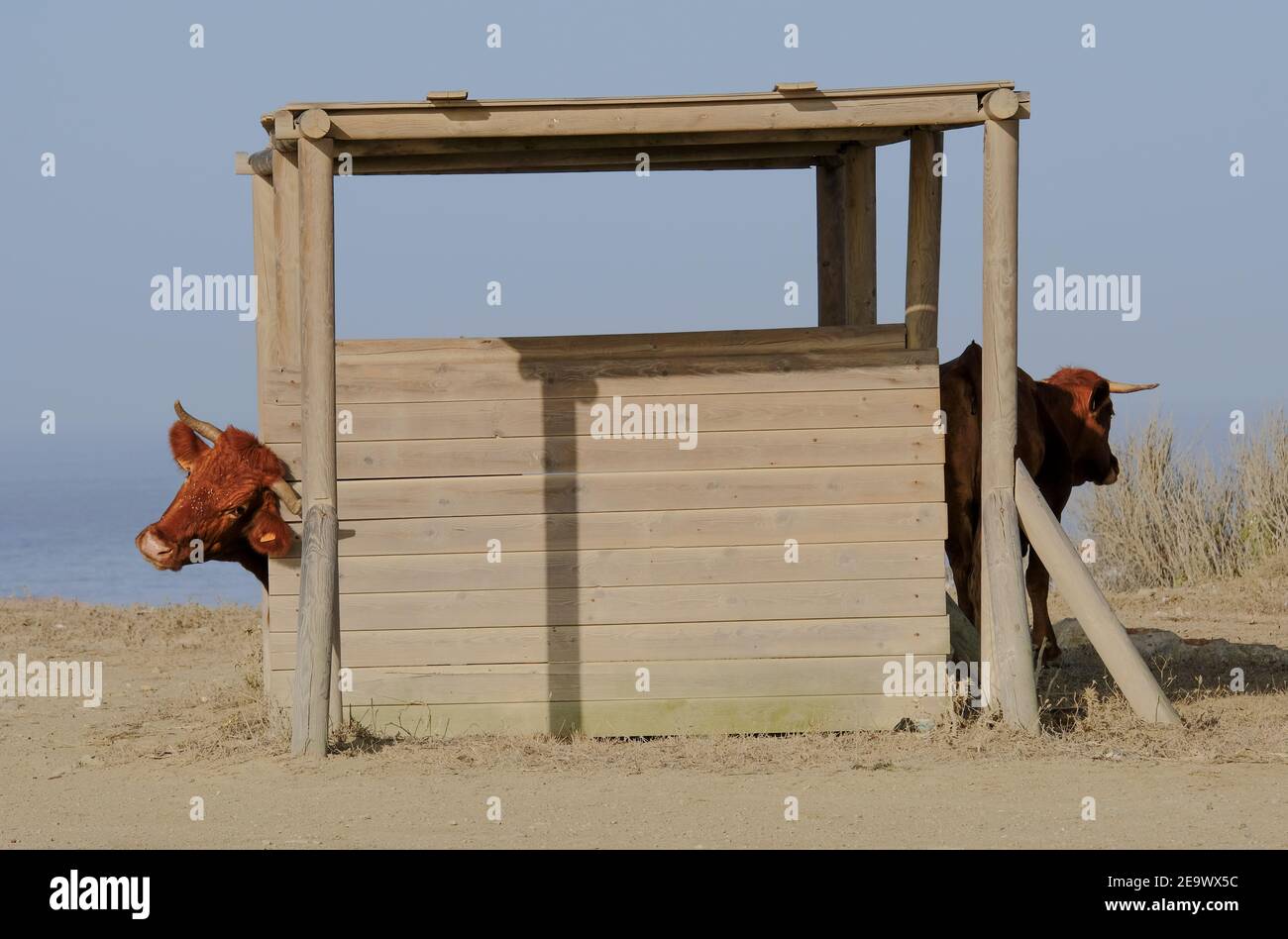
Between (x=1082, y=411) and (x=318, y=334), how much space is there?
17.4ft

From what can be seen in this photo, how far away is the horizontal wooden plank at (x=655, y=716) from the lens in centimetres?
816

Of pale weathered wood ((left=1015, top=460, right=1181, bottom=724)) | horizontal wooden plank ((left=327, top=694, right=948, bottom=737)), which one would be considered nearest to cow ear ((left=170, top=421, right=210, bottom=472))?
horizontal wooden plank ((left=327, top=694, right=948, bottom=737))

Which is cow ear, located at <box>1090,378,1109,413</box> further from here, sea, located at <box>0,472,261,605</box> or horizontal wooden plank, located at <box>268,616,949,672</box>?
sea, located at <box>0,472,261,605</box>

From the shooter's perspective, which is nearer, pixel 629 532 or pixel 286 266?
pixel 629 532

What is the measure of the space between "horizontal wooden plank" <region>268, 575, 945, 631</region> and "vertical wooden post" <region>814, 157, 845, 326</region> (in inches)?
86.2

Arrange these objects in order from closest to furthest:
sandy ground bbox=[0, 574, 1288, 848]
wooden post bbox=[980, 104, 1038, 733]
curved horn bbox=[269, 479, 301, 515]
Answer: sandy ground bbox=[0, 574, 1288, 848] → wooden post bbox=[980, 104, 1038, 733] → curved horn bbox=[269, 479, 301, 515]

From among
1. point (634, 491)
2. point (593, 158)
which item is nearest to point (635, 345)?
point (634, 491)

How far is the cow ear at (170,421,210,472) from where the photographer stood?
8562mm

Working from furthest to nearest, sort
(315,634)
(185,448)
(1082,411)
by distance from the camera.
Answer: (1082,411), (185,448), (315,634)

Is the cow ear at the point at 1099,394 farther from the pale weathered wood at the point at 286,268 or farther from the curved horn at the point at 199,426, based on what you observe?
the curved horn at the point at 199,426

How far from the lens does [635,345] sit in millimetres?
8273

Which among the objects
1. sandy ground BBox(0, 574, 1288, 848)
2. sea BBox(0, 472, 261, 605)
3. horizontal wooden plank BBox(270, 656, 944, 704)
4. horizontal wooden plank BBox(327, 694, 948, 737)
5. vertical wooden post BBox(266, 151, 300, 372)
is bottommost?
sea BBox(0, 472, 261, 605)

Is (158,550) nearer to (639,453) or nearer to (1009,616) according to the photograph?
(639,453)

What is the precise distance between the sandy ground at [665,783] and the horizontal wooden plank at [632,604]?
0.62m
